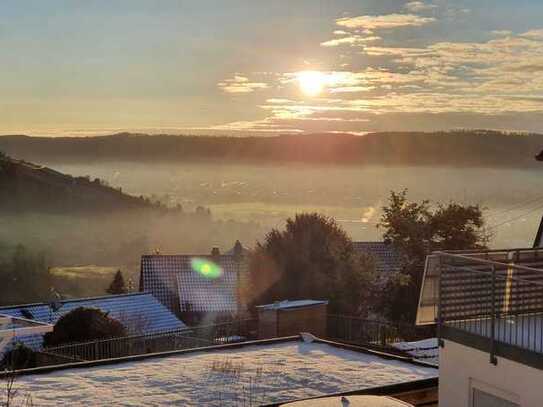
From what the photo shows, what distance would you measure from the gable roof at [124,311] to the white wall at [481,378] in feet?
80.9

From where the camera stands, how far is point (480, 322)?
10203 mm

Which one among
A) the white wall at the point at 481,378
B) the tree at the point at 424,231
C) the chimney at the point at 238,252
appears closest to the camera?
the white wall at the point at 481,378

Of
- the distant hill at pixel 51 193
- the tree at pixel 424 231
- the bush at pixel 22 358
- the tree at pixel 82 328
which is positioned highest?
the distant hill at pixel 51 193

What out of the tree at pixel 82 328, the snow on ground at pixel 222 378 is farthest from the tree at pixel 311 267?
the snow on ground at pixel 222 378

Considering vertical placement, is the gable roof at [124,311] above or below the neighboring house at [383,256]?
below

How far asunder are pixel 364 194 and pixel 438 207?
31.1 meters

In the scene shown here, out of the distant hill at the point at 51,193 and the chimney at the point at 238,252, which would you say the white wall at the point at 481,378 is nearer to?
the chimney at the point at 238,252

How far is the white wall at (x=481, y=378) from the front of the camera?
29.9ft

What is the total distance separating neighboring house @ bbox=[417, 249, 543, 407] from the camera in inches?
374

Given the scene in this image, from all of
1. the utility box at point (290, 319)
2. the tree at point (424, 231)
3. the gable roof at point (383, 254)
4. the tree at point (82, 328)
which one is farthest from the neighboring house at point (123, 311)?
the gable roof at point (383, 254)

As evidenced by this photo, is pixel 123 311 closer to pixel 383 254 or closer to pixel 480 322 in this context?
pixel 383 254

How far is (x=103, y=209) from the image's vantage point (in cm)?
11681

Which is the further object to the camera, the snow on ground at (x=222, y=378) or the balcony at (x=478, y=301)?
the snow on ground at (x=222, y=378)

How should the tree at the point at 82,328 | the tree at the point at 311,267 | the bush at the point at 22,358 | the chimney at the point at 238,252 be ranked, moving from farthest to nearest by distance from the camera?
the chimney at the point at 238,252 < the tree at the point at 311,267 < the tree at the point at 82,328 < the bush at the point at 22,358
